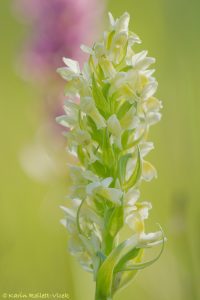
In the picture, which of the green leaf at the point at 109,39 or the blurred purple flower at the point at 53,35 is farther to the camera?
the blurred purple flower at the point at 53,35

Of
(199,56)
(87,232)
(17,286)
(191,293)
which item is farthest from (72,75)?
(199,56)

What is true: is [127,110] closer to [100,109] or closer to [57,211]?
[100,109]

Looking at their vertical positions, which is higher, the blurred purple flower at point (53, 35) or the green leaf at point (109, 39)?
the blurred purple flower at point (53, 35)

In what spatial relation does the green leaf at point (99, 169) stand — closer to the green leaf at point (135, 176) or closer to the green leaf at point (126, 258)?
the green leaf at point (135, 176)

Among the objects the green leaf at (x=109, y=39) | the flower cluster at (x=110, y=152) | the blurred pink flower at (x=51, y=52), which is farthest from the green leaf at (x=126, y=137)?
the blurred pink flower at (x=51, y=52)

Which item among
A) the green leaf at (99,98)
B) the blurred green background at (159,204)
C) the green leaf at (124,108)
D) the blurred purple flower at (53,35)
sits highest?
the blurred purple flower at (53,35)

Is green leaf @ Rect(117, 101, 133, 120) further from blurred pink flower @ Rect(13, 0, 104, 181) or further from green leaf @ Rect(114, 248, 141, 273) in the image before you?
blurred pink flower @ Rect(13, 0, 104, 181)
